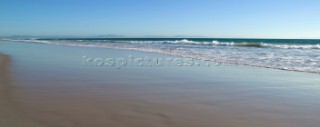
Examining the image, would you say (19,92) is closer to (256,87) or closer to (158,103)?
(158,103)

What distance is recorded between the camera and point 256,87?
6172mm

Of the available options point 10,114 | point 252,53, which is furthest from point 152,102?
point 252,53

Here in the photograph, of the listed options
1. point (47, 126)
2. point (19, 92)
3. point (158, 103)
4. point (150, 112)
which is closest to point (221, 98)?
point (158, 103)

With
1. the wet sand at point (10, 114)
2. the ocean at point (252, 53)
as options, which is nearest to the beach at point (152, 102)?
the wet sand at point (10, 114)

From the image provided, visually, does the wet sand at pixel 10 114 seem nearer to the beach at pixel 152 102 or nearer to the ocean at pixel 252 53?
the beach at pixel 152 102

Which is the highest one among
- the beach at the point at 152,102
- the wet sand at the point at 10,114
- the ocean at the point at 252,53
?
the wet sand at the point at 10,114

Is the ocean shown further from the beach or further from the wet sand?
the wet sand

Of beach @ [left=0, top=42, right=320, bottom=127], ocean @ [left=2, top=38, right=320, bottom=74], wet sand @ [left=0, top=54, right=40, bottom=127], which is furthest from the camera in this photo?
ocean @ [left=2, top=38, right=320, bottom=74]

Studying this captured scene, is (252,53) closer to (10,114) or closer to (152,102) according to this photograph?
(152,102)

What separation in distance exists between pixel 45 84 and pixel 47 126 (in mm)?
2697

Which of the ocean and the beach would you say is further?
the ocean

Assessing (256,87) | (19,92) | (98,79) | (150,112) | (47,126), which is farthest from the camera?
(98,79)

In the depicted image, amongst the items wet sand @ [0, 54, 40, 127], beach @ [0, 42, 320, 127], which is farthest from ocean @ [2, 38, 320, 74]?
wet sand @ [0, 54, 40, 127]

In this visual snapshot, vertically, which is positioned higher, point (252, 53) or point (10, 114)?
point (10, 114)
